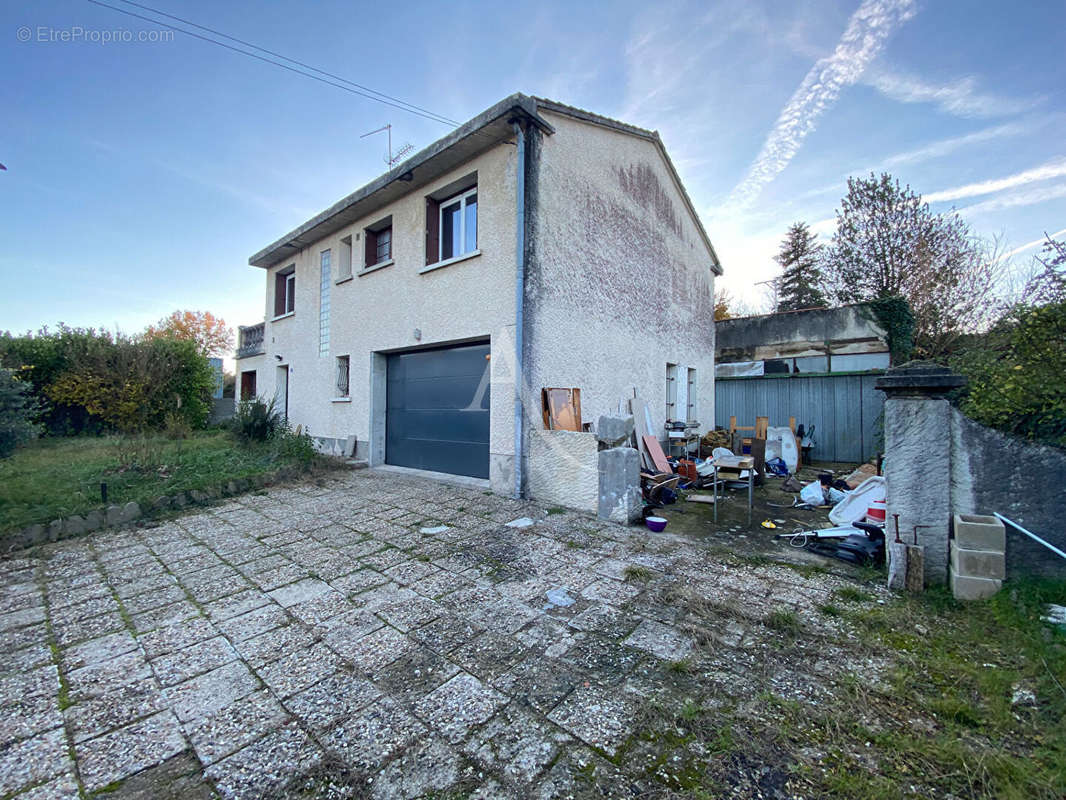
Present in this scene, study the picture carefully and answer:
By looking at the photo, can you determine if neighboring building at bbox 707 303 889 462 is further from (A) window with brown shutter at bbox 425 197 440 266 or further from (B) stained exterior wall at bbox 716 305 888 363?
(A) window with brown shutter at bbox 425 197 440 266

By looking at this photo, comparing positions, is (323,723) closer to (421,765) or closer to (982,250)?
(421,765)

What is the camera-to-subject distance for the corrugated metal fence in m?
10.2

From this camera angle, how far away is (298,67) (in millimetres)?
7879

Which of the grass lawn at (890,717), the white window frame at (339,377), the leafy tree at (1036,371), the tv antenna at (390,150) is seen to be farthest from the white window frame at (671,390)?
the tv antenna at (390,150)

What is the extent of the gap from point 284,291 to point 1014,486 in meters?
14.3

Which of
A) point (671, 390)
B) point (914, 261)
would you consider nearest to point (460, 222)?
point (671, 390)

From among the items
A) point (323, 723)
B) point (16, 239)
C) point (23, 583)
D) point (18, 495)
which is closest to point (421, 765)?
point (323, 723)

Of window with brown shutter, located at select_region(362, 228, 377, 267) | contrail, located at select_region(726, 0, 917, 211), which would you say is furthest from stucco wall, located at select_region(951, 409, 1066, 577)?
window with brown shutter, located at select_region(362, 228, 377, 267)

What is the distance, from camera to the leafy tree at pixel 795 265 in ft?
79.8

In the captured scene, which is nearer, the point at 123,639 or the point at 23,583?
the point at 123,639

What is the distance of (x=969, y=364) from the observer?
4719 millimetres

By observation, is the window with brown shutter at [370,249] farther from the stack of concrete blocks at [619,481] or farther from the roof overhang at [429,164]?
the stack of concrete blocks at [619,481]

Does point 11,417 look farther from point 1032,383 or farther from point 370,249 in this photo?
point 1032,383

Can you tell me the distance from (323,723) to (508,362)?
15.4 ft
